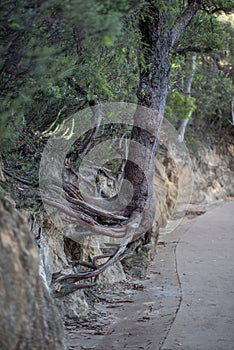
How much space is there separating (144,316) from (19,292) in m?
3.80

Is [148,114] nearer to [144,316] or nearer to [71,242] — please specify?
[71,242]

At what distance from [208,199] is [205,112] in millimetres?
4142

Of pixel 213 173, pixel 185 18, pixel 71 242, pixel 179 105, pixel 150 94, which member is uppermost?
pixel 185 18

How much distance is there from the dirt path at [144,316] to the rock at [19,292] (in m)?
1.95

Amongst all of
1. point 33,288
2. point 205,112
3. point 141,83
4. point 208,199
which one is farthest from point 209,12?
point 205,112

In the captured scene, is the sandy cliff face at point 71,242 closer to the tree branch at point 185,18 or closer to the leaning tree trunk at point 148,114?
the leaning tree trunk at point 148,114

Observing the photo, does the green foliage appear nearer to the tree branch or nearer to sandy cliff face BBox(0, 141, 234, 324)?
sandy cliff face BBox(0, 141, 234, 324)

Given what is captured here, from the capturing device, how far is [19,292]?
380 cm

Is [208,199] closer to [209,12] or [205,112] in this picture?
A: [205,112]

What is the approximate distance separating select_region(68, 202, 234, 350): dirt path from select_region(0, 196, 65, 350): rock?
195cm

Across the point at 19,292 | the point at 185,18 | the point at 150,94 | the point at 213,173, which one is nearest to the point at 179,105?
the point at 213,173

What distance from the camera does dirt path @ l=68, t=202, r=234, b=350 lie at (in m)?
6.08

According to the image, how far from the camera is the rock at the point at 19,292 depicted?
3701 mm

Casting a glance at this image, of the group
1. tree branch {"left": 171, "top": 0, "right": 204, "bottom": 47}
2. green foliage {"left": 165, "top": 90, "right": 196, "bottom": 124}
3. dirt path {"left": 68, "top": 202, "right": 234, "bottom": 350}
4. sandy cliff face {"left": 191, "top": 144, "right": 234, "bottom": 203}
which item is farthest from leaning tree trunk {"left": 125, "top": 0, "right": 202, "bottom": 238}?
sandy cliff face {"left": 191, "top": 144, "right": 234, "bottom": 203}
